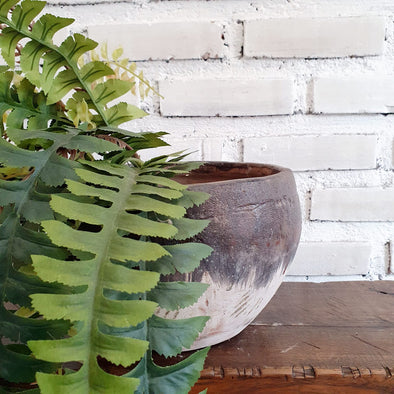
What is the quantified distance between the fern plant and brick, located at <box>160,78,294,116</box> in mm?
359

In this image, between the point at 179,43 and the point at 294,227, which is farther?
the point at 179,43

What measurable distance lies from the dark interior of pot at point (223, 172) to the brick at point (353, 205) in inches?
12.0

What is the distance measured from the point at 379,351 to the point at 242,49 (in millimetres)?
520

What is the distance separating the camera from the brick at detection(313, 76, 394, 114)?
72cm

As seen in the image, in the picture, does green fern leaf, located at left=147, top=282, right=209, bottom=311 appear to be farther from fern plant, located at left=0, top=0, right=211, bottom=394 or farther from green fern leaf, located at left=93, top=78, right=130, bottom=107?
green fern leaf, located at left=93, top=78, right=130, bottom=107

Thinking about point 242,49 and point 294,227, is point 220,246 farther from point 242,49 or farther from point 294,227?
point 242,49

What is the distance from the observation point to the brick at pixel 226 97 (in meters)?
0.72

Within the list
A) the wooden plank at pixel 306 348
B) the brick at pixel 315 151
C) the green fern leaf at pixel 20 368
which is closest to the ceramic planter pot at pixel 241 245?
the wooden plank at pixel 306 348

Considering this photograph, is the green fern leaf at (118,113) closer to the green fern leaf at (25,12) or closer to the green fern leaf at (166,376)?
the green fern leaf at (25,12)

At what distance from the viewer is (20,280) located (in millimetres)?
233

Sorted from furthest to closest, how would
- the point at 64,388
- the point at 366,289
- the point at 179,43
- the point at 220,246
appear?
the point at 179,43 → the point at 366,289 → the point at 220,246 → the point at 64,388

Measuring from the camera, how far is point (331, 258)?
2.55 feet

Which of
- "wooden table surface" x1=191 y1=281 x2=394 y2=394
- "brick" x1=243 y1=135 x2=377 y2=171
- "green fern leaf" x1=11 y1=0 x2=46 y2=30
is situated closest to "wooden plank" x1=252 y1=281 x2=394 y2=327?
"wooden table surface" x1=191 y1=281 x2=394 y2=394

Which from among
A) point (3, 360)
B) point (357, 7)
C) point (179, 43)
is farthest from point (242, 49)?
point (3, 360)
